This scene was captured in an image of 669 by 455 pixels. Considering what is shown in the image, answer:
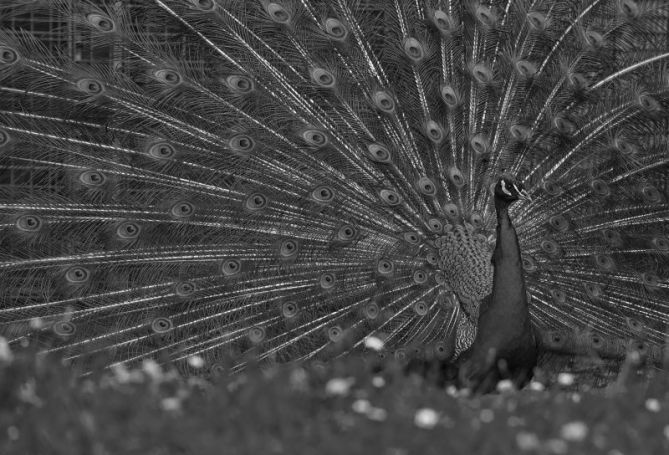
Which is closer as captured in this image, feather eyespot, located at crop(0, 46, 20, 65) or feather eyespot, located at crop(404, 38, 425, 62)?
feather eyespot, located at crop(0, 46, 20, 65)

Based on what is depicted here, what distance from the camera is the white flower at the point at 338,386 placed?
3.04m

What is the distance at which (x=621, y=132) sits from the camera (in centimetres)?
562

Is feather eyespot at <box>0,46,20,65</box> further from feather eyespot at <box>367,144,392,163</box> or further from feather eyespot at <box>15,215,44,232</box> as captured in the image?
feather eyespot at <box>367,144,392,163</box>

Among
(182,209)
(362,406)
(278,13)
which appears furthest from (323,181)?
(362,406)

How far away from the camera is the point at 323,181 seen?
19.3 ft

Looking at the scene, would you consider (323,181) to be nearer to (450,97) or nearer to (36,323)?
(450,97)

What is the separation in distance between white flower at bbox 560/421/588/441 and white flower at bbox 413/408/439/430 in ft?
1.00

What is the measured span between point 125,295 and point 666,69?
9.07 feet

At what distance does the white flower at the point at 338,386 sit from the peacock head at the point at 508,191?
2.02 metres

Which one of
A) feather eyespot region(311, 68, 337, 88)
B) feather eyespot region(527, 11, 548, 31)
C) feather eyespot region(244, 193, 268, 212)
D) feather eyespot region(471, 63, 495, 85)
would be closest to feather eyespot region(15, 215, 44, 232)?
feather eyespot region(244, 193, 268, 212)

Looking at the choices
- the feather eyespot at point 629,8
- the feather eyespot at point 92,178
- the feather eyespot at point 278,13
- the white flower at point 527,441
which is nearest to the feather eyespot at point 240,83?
the feather eyespot at point 278,13

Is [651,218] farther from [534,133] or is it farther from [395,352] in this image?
[395,352]

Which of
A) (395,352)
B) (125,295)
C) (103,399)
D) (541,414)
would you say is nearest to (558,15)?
(395,352)

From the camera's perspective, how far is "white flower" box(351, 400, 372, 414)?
116 inches
